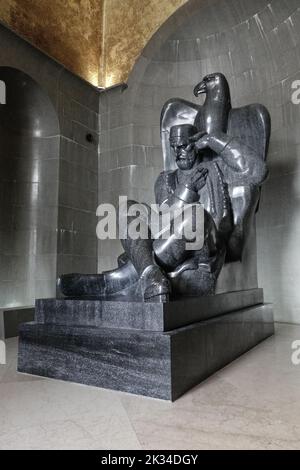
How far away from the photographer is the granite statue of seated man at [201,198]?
243cm

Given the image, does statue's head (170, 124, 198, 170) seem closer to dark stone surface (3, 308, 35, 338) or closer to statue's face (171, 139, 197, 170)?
statue's face (171, 139, 197, 170)

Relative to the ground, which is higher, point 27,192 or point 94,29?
point 94,29

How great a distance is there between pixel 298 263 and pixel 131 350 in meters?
3.64

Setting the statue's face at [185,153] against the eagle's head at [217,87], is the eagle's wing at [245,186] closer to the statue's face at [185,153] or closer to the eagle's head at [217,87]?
the eagle's head at [217,87]

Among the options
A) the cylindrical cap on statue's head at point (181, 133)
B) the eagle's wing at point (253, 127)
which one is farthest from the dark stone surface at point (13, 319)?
the eagle's wing at point (253, 127)

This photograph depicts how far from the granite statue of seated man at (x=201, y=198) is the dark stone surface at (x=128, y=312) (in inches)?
4.0

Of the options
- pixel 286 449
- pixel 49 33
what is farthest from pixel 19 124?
pixel 286 449

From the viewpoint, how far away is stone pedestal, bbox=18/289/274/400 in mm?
1900

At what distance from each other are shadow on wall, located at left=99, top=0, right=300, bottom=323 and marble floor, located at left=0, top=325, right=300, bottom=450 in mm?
3108

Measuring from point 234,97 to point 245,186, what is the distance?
10.7 ft

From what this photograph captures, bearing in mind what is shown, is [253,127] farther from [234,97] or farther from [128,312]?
[234,97]

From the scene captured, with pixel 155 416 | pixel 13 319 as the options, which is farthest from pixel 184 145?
pixel 13 319

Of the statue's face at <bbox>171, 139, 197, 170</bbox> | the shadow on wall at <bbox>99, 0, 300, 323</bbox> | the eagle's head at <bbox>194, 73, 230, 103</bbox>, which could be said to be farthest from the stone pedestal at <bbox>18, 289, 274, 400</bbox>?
the shadow on wall at <bbox>99, 0, 300, 323</bbox>

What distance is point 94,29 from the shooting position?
652 centimetres
